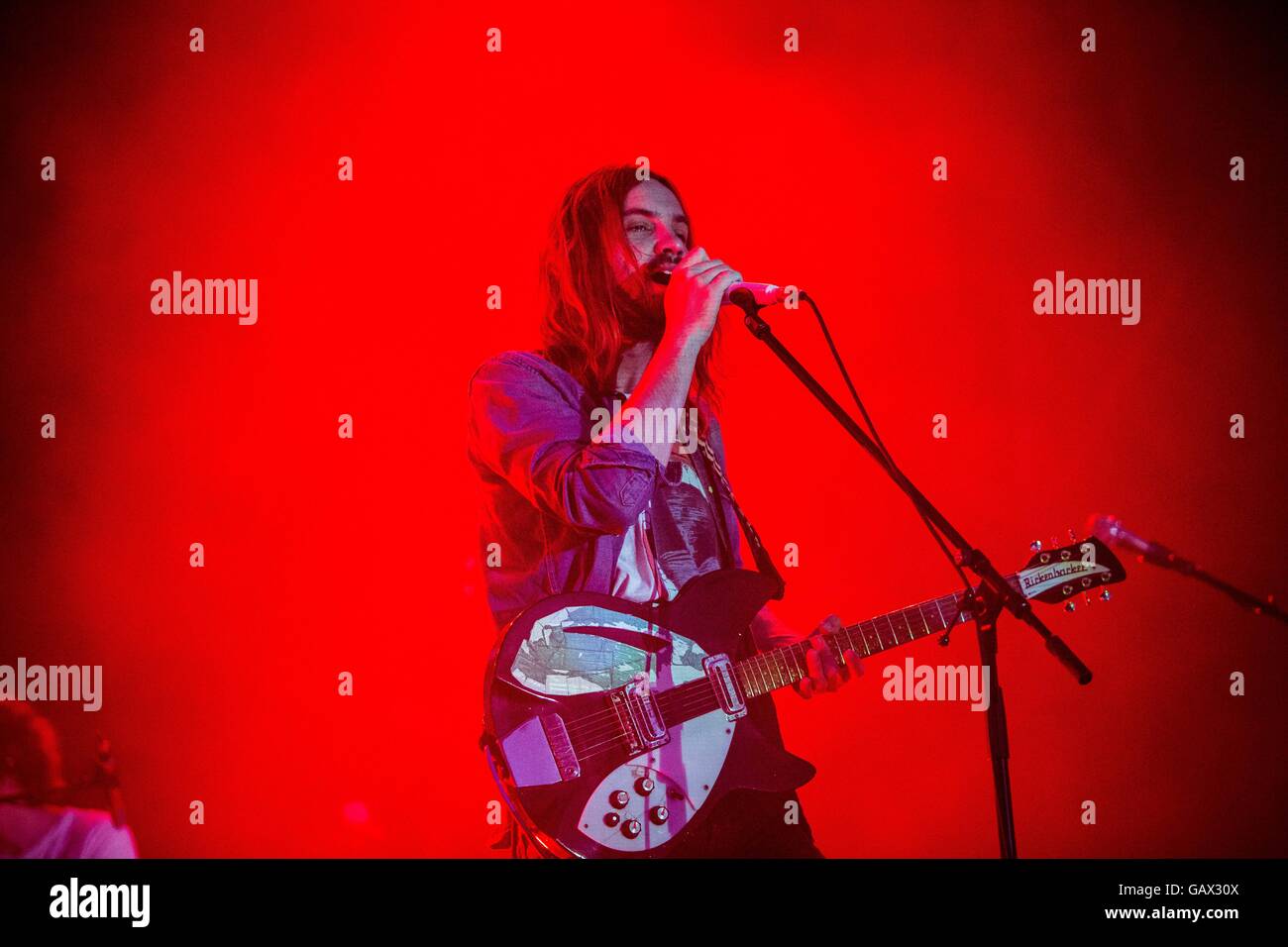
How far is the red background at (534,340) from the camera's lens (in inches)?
114

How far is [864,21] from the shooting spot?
3107mm

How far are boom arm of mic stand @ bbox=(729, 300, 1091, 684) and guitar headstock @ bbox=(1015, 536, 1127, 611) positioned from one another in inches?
10.0

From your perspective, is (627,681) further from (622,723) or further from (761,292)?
(761,292)

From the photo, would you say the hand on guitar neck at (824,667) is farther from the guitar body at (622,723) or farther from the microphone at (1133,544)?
the microphone at (1133,544)

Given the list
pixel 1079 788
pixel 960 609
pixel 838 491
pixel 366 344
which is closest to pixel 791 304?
pixel 960 609

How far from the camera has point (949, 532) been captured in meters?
2.01

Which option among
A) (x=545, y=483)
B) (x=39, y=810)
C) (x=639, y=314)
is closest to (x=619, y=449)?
(x=545, y=483)

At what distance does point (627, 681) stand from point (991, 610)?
0.72m

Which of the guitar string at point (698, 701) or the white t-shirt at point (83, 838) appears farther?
the white t-shirt at point (83, 838)

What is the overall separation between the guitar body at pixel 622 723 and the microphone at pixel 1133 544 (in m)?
0.69

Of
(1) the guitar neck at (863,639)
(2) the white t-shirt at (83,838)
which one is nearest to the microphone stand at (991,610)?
(1) the guitar neck at (863,639)
